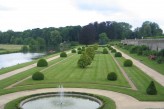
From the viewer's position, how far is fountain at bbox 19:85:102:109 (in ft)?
58.2

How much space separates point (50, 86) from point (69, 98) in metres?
4.14

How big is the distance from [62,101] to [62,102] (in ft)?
0.83

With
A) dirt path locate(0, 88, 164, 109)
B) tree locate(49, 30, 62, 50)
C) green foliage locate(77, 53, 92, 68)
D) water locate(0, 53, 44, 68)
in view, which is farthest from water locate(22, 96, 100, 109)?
tree locate(49, 30, 62, 50)

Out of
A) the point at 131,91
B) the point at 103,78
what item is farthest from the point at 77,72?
the point at 131,91

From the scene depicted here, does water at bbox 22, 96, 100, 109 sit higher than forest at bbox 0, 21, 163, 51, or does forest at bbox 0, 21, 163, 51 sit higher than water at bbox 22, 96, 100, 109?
forest at bbox 0, 21, 163, 51

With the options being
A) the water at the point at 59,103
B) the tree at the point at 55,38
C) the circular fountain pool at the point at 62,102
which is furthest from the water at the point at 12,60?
the tree at the point at 55,38

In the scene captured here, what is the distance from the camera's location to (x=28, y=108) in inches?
682

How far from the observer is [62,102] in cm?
1875

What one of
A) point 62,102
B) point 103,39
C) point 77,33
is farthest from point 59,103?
point 77,33

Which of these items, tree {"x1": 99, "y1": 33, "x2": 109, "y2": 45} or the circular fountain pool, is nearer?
the circular fountain pool

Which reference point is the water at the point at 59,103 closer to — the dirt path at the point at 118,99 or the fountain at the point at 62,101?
the fountain at the point at 62,101

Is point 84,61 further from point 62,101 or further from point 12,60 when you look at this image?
point 12,60

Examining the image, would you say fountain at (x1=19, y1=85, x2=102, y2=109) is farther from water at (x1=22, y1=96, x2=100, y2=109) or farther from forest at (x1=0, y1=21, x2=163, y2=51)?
forest at (x1=0, y1=21, x2=163, y2=51)

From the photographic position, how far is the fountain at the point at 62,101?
1773 cm
